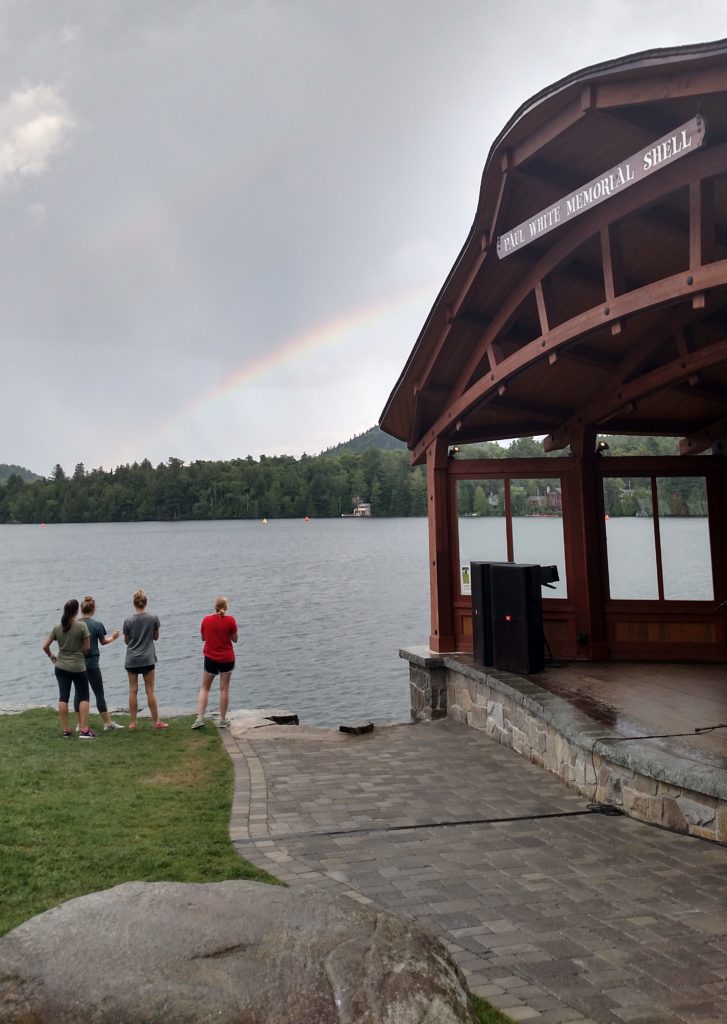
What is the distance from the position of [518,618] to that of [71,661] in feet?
16.9

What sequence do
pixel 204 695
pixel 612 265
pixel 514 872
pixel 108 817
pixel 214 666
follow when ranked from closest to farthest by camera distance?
pixel 514 872
pixel 108 817
pixel 612 265
pixel 204 695
pixel 214 666

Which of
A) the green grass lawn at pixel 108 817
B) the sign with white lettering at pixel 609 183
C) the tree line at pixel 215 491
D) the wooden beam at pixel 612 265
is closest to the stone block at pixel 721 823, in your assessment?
the green grass lawn at pixel 108 817

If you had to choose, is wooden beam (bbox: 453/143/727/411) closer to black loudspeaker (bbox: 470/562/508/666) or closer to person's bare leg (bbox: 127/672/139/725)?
black loudspeaker (bbox: 470/562/508/666)

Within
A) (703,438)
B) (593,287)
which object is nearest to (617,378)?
(593,287)

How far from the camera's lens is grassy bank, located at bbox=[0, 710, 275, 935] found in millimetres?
4535

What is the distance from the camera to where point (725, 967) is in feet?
11.6

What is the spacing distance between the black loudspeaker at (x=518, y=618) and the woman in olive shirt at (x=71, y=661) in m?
4.83

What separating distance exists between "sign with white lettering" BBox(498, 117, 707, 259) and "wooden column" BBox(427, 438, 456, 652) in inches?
159

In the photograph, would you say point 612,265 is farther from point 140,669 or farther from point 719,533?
point 140,669

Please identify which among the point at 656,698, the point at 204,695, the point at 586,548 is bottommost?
the point at 204,695

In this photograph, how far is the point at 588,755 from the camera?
638cm

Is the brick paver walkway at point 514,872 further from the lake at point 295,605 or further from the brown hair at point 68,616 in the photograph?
the lake at point 295,605

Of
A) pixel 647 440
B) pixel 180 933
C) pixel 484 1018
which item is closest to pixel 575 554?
pixel 647 440

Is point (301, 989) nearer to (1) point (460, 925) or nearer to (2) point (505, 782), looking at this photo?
(1) point (460, 925)
